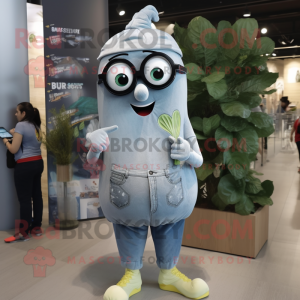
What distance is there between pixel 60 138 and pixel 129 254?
1654 mm

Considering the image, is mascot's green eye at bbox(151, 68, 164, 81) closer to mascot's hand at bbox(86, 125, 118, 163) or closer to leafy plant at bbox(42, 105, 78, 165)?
mascot's hand at bbox(86, 125, 118, 163)

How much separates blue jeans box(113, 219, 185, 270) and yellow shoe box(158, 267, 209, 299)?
2.7 inches

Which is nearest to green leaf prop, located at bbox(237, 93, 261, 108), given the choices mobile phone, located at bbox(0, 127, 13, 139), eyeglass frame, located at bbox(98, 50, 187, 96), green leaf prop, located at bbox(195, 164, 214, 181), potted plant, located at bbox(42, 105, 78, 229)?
green leaf prop, located at bbox(195, 164, 214, 181)

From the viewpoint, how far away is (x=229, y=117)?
2.58 metres

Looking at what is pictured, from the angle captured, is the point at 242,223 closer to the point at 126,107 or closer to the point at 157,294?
the point at 157,294

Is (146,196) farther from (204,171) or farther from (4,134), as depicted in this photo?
(4,134)

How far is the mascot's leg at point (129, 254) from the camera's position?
199 centimetres

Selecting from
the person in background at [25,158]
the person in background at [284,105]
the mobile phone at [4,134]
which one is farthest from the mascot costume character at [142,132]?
the person in background at [284,105]

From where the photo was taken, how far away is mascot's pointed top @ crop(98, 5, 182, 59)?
1821mm

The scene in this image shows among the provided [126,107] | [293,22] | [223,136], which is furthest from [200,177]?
[293,22]

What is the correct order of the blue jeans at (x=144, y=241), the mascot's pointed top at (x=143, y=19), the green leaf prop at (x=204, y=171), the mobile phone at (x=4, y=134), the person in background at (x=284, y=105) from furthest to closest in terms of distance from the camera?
1. the person in background at (x=284, y=105)
2. the mobile phone at (x=4, y=134)
3. the green leaf prop at (x=204, y=171)
4. the blue jeans at (x=144, y=241)
5. the mascot's pointed top at (x=143, y=19)

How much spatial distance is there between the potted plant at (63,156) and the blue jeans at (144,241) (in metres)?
1.47

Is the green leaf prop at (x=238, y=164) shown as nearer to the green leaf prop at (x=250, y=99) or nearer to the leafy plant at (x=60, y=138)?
the green leaf prop at (x=250, y=99)

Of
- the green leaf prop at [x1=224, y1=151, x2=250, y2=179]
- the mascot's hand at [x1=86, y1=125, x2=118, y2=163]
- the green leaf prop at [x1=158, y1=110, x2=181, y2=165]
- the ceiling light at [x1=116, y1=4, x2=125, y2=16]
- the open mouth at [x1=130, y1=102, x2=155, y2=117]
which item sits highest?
the ceiling light at [x1=116, y1=4, x2=125, y2=16]
